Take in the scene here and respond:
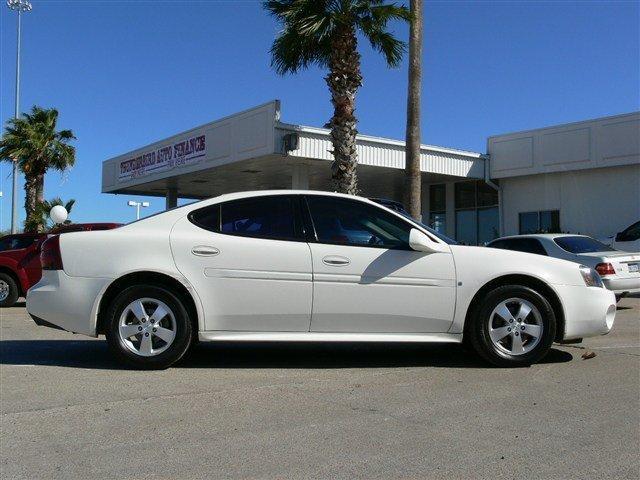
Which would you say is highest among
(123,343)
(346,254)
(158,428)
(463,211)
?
(463,211)

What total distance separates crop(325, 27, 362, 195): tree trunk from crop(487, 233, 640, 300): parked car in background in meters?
4.94

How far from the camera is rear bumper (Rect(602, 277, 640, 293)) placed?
10.3 m

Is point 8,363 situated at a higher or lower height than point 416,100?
lower

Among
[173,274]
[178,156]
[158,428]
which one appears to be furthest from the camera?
[178,156]

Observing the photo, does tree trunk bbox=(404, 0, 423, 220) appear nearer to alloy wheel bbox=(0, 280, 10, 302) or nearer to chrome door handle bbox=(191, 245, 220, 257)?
alloy wheel bbox=(0, 280, 10, 302)

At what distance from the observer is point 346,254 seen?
18.9 ft

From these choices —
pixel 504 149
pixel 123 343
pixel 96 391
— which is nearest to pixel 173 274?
pixel 123 343

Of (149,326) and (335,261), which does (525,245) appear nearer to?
(335,261)

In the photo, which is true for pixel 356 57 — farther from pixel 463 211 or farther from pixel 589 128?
pixel 463 211

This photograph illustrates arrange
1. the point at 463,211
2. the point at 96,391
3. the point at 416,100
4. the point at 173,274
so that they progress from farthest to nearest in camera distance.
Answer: the point at 463,211
the point at 416,100
the point at 173,274
the point at 96,391

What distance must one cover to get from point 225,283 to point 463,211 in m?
20.1

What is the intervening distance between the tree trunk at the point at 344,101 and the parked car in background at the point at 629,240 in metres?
6.41

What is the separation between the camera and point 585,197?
2062 cm

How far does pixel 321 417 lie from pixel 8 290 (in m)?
10.00
